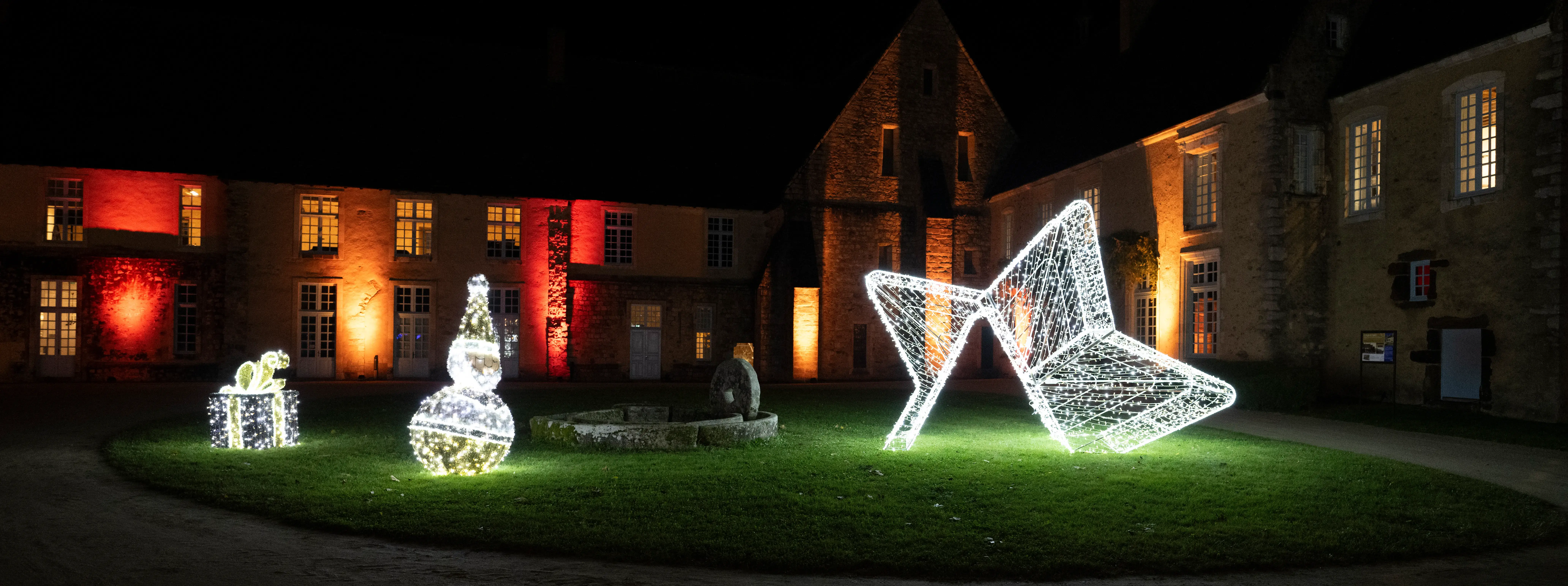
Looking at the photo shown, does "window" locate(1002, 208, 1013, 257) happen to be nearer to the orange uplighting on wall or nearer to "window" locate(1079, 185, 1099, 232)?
"window" locate(1079, 185, 1099, 232)

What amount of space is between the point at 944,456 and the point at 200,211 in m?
25.4

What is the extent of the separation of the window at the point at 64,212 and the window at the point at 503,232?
1088cm

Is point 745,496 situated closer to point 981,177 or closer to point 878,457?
point 878,457

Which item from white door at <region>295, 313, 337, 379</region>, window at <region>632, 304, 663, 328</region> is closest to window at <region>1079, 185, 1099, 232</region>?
window at <region>632, 304, 663, 328</region>

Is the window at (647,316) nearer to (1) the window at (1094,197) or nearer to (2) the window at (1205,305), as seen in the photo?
(1) the window at (1094,197)

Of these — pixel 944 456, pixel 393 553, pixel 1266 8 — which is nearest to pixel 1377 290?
pixel 1266 8

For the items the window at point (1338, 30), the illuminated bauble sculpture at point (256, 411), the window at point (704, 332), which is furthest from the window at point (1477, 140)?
the window at point (704, 332)

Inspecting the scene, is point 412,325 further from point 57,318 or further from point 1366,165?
point 1366,165

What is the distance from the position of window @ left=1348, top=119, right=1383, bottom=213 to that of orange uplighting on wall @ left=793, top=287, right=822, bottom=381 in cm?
1579

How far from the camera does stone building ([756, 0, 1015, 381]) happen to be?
108 ft

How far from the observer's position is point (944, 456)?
12742mm

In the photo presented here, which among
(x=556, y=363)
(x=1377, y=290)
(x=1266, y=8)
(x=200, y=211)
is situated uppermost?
(x=1266, y=8)

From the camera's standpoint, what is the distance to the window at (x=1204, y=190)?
24.1 meters

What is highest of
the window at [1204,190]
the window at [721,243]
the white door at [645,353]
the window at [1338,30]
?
the window at [1338,30]
